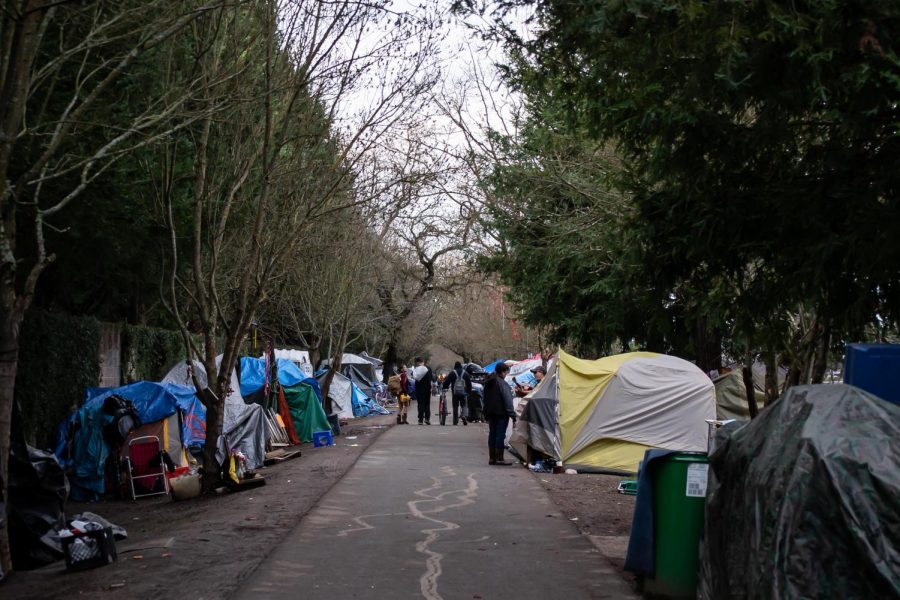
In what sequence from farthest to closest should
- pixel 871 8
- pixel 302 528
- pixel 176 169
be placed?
pixel 176 169 → pixel 302 528 → pixel 871 8

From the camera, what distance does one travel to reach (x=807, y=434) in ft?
16.3

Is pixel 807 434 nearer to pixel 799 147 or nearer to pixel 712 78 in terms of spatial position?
pixel 712 78

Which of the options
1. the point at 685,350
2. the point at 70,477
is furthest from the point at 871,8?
the point at 685,350

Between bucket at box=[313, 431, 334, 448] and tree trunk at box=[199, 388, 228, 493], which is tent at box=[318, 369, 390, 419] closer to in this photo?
bucket at box=[313, 431, 334, 448]

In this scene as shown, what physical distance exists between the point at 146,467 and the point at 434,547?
722 cm

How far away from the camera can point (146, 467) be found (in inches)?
595

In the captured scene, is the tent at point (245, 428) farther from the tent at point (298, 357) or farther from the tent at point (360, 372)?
the tent at point (360, 372)

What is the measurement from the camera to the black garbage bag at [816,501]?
443 centimetres

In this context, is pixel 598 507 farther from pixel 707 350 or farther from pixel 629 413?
pixel 707 350

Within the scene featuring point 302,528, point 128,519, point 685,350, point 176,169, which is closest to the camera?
point 302,528

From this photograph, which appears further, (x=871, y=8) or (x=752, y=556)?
(x=871, y=8)

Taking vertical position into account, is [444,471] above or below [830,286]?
below

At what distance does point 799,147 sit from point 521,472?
927 centimetres

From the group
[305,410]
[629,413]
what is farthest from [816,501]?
[305,410]
